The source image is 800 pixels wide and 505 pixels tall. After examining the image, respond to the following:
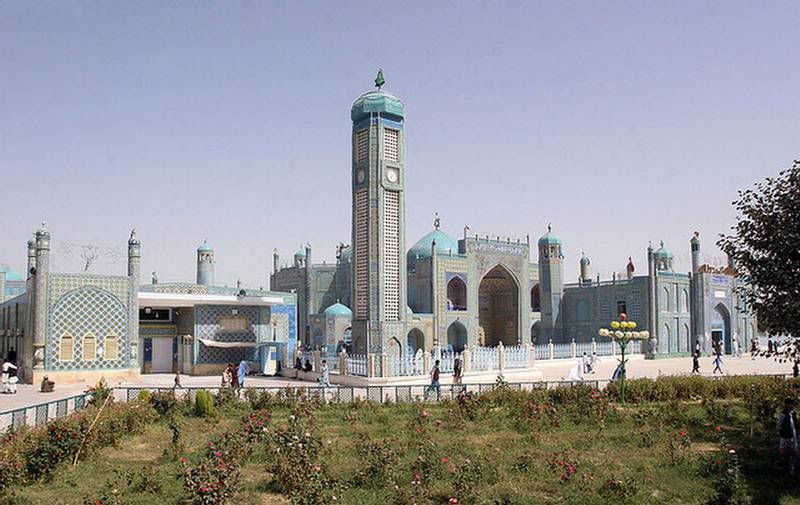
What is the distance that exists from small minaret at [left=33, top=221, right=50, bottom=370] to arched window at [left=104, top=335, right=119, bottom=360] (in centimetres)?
231

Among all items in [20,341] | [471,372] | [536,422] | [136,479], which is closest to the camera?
[136,479]

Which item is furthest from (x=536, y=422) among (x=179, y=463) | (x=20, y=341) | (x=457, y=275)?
(x=457, y=275)

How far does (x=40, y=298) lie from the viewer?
2739cm

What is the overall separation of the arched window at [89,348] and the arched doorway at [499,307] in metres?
23.7

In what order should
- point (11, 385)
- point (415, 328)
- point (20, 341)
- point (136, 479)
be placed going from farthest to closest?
point (415, 328) → point (20, 341) → point (11, 385) → point (136, 479)

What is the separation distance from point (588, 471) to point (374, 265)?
1822cm

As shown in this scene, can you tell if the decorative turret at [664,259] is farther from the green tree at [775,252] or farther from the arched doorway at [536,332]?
the green tree at [775,252]

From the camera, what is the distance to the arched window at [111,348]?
28.8 metres

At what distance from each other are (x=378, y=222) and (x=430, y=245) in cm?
1561

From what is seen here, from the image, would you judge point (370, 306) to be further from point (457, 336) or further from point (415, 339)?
point (457, 336)

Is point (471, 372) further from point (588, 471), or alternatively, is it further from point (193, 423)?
point (588, 471)

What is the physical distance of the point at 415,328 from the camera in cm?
3944

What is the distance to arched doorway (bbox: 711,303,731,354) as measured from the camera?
47406mm

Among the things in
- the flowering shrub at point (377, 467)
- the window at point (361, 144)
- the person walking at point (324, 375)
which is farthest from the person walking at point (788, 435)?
the window at point (361, 144)
